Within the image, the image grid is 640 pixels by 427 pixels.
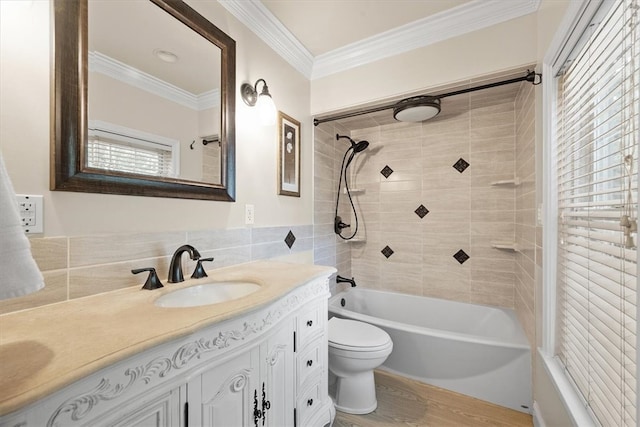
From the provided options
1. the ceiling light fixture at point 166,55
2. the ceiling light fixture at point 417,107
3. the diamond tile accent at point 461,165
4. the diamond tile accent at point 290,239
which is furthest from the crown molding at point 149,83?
the diamond tile accent at point 461,165

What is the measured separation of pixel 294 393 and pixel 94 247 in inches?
39.3

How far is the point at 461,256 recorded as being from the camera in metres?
2.42

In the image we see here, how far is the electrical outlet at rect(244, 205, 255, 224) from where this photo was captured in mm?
1601

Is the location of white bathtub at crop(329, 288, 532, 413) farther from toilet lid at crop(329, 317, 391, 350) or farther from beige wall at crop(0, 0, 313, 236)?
beige wall at crop(0, 0, 313, 236)

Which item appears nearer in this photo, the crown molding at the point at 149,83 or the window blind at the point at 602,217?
the window blind at the point at 602,217

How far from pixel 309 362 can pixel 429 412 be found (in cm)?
95

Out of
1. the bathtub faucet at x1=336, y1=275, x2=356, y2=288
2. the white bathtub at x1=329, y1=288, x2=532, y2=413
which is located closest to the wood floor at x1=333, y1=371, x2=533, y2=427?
the white bathtub at x1=329, y1=288, x2=532, y2=413

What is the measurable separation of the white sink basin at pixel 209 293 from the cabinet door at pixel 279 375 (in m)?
0.25

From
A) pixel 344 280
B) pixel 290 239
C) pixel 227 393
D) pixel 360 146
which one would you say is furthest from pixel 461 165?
pixel 227 393

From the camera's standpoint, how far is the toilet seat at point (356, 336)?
5.23ft

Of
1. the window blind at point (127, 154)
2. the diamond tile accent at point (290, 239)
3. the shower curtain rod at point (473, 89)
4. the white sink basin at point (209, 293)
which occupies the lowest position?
the white sink basin at point (209, 293)

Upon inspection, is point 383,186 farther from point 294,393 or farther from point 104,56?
point 104,56

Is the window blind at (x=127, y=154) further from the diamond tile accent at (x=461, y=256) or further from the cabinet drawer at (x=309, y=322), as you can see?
the diamond tile accent at (x=461, y=256)

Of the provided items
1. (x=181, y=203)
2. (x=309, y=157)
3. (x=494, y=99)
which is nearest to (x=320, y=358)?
(x=181, y=203)
